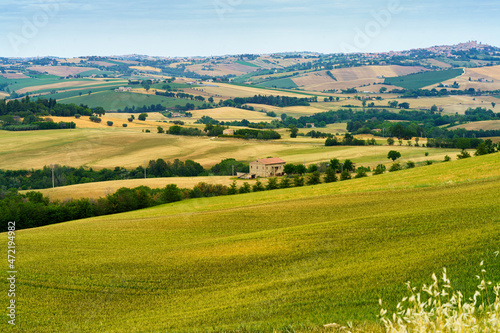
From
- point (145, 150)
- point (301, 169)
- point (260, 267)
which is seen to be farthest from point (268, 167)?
point (260, 267)

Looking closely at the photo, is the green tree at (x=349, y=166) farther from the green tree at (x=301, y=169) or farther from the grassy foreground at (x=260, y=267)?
the grassy foreground at (x=260, y=267)

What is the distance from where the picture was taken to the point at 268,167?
8769cm

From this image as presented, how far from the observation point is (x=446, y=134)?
13525 cm

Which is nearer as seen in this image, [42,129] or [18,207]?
[18,207]

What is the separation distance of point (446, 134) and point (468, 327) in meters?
138

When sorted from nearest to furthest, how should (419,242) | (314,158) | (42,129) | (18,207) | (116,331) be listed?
(116,331) < (419,242) < (18,207) < (314,158) < (42,129)

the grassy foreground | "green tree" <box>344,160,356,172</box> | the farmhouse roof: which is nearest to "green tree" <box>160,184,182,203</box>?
the farmhouse roof

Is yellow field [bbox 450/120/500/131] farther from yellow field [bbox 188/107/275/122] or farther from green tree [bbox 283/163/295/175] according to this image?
green tree [bbox 283/163/295/175]

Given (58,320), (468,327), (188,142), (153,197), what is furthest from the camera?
(188,142)

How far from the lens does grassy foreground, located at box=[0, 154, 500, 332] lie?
A: 1453cm

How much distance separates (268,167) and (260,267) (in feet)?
221

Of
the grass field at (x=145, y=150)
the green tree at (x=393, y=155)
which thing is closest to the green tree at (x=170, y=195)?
the grass field at (x=145, y=150)

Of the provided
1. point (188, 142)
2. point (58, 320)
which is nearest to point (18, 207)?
point (58, 320)

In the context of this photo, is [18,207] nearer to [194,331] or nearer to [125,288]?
[125,288]
